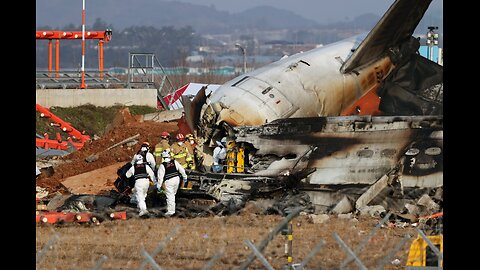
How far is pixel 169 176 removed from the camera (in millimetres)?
21391

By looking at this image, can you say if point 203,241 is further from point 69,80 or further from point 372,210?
point 69,80

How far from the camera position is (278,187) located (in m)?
21.8

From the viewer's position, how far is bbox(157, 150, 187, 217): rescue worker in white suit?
70.1ft

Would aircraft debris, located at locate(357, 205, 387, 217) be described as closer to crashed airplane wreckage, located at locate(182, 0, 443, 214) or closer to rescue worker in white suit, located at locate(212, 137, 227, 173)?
crashed airplane wreckage, located at locate(182, 0, 443, 214)

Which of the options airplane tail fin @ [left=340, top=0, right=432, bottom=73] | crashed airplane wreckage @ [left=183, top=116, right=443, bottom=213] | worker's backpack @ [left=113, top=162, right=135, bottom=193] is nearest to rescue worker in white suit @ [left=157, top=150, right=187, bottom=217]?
crashed airplane wreckage @ [left=183, top=116, right=443, bottom=213]

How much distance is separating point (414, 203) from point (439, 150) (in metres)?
1.26

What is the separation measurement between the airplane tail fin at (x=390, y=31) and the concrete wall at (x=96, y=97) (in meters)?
22.7

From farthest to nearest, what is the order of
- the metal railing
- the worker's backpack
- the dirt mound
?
1. the metal railing
2. the dirt mound
3. the worker's backpack

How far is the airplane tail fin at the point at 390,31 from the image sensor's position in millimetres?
24469

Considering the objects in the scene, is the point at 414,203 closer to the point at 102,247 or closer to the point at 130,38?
the point at 102,247

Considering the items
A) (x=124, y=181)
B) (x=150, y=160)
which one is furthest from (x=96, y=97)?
(x=150, y=160)

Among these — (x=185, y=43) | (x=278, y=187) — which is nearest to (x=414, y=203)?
(x=278, y=187)

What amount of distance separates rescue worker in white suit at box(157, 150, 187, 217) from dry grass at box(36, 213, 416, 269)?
59 cm

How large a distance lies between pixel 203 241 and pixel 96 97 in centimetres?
3017
